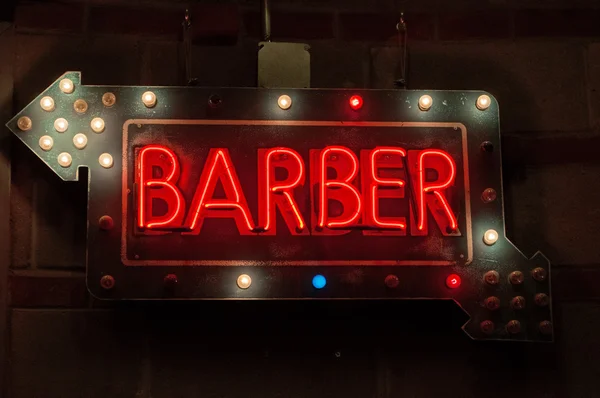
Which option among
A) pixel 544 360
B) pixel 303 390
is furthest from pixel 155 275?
pixel 544 360

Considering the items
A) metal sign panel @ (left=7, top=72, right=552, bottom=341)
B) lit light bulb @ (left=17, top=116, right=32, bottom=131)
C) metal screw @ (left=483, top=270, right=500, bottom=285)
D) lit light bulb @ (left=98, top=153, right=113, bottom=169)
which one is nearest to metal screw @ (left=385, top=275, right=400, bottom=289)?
metal sign panel @ (left=7, top=72, right=552, bottom=341)

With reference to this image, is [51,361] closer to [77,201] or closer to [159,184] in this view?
[77,201]

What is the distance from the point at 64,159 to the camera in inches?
104

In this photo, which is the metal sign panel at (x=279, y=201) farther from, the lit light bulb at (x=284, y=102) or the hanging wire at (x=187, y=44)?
the hanging wire at (x=187, y=44)

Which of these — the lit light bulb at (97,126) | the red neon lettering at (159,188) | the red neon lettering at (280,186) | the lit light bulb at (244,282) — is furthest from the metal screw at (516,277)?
the lit light bulb at (97,126)

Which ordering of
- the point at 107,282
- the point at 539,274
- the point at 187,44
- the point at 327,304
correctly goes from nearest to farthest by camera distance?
the point at 107,282 → the point at 539,274 → the point at 327,304 → the point at 187,44

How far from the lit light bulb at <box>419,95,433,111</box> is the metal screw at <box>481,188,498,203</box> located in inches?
14.6

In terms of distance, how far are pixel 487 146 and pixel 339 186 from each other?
22.4 inches

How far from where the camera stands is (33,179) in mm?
2807

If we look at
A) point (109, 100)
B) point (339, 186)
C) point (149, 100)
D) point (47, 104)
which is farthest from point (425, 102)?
point (47, 104)

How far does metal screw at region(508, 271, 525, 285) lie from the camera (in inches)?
105

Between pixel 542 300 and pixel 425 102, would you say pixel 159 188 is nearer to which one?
pixel 425 102

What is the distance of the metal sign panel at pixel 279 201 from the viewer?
103 inches

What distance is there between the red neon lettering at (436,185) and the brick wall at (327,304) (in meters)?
0.35
